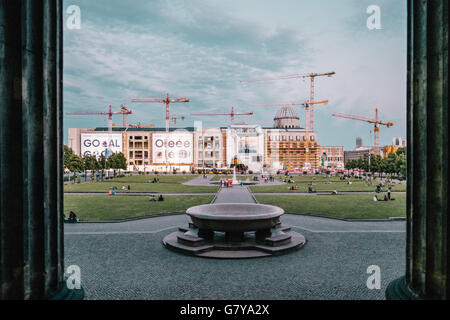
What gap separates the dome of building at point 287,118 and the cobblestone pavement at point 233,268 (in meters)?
156

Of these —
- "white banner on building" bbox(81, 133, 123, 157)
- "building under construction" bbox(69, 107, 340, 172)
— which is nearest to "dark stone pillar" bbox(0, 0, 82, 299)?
"building under construction" bbox(69, 107, 340, 172)

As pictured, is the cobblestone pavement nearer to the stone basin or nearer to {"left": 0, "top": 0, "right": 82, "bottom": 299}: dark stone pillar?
the stone basin

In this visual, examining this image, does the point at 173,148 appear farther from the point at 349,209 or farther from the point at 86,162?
the point at 349,209

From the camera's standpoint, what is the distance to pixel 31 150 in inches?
202

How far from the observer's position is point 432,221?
5.02 meters

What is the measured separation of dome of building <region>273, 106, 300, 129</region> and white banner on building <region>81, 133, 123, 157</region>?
312 ft

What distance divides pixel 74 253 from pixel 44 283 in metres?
8.46

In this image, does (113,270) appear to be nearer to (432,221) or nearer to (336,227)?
(432,221)

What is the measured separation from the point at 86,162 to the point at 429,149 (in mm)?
67592

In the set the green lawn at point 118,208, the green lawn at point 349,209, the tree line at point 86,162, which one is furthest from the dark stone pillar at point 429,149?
the tree line at point 86,162

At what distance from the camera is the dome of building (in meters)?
169

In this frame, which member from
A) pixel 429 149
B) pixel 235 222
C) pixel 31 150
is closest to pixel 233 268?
pixel 235 222

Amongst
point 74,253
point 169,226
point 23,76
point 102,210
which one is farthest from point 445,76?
point 102,210

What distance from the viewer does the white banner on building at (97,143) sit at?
111000 mm
